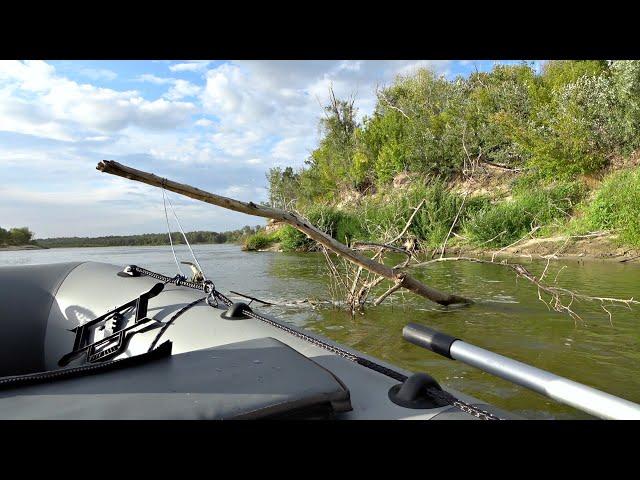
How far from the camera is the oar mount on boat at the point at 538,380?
2.61ft

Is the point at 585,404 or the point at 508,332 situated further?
the point at 508,332

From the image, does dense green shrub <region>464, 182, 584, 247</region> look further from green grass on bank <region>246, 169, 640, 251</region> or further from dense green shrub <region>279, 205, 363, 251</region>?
dense green shrub <region>279, 205, 363, 251</region>

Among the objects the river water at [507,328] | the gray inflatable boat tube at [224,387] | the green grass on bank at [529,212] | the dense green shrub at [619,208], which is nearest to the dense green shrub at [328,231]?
the green grass on bank at [529,212]

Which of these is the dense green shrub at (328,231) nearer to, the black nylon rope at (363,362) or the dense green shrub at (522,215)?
the dense green shrub at (522,215)

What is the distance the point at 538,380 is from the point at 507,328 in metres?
2.96

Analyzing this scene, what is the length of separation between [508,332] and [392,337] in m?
0.95

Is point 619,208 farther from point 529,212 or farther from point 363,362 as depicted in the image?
point 363,362

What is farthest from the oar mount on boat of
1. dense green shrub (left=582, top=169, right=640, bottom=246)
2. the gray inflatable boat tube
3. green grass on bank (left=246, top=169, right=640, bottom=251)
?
dense green shrub (left=582, top=169, right=640, bottom=246)

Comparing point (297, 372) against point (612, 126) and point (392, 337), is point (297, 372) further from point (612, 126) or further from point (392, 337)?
point (612, 126)

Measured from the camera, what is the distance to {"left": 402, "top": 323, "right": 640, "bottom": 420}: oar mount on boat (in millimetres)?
794
